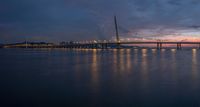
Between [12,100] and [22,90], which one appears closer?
[12,100]

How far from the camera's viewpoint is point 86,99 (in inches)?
266

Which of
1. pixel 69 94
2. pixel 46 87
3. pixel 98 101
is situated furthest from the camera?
pixel 46 87

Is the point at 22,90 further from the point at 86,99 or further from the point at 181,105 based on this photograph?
the point at 181,105

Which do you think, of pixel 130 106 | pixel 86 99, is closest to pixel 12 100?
pixel 86 99

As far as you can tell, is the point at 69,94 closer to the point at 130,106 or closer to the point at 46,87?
the point at 46,87

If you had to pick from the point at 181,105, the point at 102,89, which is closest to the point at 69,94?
the point at 102,89

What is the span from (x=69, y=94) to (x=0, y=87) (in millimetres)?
3032

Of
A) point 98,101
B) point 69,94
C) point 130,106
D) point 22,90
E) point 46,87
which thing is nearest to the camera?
point 130,106

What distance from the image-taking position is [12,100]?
658cm

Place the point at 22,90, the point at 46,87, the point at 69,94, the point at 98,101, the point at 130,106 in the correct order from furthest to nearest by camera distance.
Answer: the point at 46,87, the point at 22,90, the point at 69,94, the point at 98,101, the point at 130,106

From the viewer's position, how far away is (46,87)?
8664 millimetres

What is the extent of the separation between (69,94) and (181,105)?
3.40 metres

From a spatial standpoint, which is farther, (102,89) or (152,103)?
(102,89)

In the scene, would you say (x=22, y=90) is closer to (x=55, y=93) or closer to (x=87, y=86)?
(x=55, y=93)
